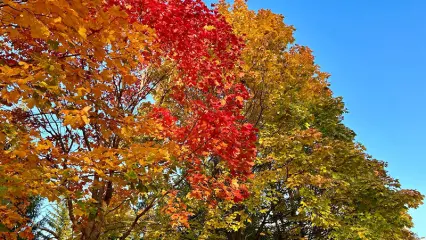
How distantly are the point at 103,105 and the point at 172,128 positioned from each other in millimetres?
3745

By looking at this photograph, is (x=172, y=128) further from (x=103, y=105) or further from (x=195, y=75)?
(x=103, y=105)

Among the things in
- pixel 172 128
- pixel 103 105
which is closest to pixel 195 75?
pixel 172 128

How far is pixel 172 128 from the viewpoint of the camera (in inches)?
310

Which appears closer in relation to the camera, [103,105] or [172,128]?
[103,105]

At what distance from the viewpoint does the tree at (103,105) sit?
3.24 meters

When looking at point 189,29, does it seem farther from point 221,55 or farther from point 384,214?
point 384,214

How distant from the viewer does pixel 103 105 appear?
164 inches

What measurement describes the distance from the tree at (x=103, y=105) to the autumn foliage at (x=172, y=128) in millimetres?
31

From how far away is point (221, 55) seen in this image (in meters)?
9.60

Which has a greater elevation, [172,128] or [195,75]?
[195,75]

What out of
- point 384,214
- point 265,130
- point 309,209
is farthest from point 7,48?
point 384,214

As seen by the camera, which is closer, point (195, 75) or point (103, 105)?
point (103, 105)

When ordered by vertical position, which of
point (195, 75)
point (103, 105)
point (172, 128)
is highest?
point (195, 75)

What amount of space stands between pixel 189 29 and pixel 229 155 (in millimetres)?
3210
